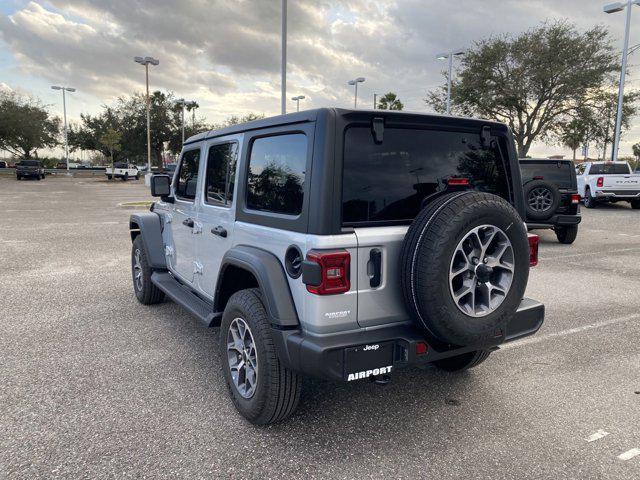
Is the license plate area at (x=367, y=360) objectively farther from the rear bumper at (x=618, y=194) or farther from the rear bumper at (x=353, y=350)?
the rear bumper at (x=618, y=194)

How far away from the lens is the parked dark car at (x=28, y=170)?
37.5 m

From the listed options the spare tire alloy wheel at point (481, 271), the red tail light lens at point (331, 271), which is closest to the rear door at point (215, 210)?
the red tail light lens at point (331, 271)

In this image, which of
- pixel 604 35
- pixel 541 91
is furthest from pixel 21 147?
pixel 604 35

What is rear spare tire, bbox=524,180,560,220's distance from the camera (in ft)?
30.0

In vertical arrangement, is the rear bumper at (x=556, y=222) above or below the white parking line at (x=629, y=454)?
above

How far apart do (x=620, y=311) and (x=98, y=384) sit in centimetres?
533

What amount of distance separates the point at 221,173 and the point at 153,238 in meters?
1.79

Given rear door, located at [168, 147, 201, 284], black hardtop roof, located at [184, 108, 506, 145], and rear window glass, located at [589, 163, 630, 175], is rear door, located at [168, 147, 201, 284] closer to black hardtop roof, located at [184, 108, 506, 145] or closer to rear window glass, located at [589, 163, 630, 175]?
black hardtop roof, located at [184, 108, 506, 145]

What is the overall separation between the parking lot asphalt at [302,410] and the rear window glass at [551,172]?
16.6 ft

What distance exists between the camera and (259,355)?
2764 mm

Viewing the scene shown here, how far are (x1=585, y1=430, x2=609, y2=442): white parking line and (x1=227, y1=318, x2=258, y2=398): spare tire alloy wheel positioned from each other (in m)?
1.99

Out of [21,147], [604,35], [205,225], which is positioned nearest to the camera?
[205,225]

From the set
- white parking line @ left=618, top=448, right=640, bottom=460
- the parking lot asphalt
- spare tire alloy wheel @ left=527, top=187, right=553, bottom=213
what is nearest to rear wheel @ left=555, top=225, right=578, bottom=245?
spare tire alloy wheel @ left=527, top=187, right=553, bottom=213

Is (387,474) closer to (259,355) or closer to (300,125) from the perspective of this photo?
(259,355)
